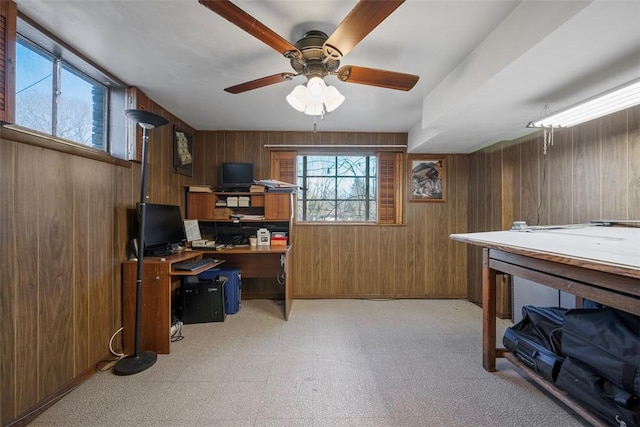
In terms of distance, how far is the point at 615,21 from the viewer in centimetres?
105

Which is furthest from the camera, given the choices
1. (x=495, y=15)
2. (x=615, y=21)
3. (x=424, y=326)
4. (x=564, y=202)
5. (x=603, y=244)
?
(x=424, y=326)

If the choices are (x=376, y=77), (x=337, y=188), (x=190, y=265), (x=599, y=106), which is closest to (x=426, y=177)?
(x=337, y=188)

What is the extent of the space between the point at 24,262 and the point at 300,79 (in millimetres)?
2157

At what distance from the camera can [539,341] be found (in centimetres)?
161

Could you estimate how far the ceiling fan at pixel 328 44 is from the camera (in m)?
1.04

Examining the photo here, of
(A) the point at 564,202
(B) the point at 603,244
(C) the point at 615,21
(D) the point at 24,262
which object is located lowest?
(D) the point at 24,262

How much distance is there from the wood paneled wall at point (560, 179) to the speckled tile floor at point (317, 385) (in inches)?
48.6

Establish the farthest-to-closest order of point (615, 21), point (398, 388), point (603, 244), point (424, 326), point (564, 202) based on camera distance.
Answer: point (424, 326), point (564, 202), point (398, 388), point (603, 244), point (615, 21)

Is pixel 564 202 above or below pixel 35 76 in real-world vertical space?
below

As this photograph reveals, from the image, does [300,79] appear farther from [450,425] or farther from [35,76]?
[450,425]

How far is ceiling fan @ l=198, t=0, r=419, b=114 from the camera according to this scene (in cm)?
104

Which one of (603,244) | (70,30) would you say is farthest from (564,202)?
(70,30)

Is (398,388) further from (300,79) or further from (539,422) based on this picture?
(300,79)

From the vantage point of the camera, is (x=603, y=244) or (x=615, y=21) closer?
(x=615, y=21)
